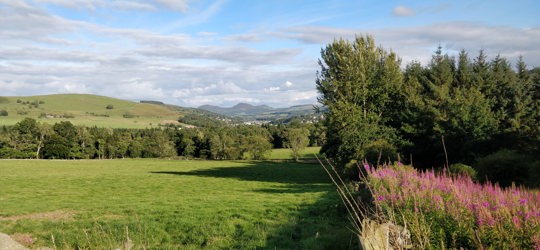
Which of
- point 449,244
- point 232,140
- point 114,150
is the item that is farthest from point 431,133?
point 114,150

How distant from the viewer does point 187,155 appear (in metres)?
107

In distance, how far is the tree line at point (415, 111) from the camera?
2898 centimetres

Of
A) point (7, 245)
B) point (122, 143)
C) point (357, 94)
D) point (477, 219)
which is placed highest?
point (357, 94)

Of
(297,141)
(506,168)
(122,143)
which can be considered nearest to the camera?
(506,168)

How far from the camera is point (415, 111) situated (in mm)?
36688

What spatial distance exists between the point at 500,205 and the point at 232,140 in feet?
325

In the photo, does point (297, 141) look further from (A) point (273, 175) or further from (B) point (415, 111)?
(B) point (415, 111)

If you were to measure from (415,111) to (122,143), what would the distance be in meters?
89.2

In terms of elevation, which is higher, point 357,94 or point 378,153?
point 357,94

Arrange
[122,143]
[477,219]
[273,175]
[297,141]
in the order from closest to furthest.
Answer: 1. [477,219]
2. [273,175]
3. [297,141]
4. [122,143]

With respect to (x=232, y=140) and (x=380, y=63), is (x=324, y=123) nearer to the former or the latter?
(x=380, y=63)

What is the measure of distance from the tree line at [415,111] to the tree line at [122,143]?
49216mm

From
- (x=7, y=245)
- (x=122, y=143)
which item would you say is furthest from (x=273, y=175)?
(x=122, y=143)

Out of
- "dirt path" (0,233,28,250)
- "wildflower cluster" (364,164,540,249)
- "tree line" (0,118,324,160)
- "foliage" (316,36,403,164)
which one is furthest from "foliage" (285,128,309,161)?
"wildflower cluster" (364,164,540,249)
